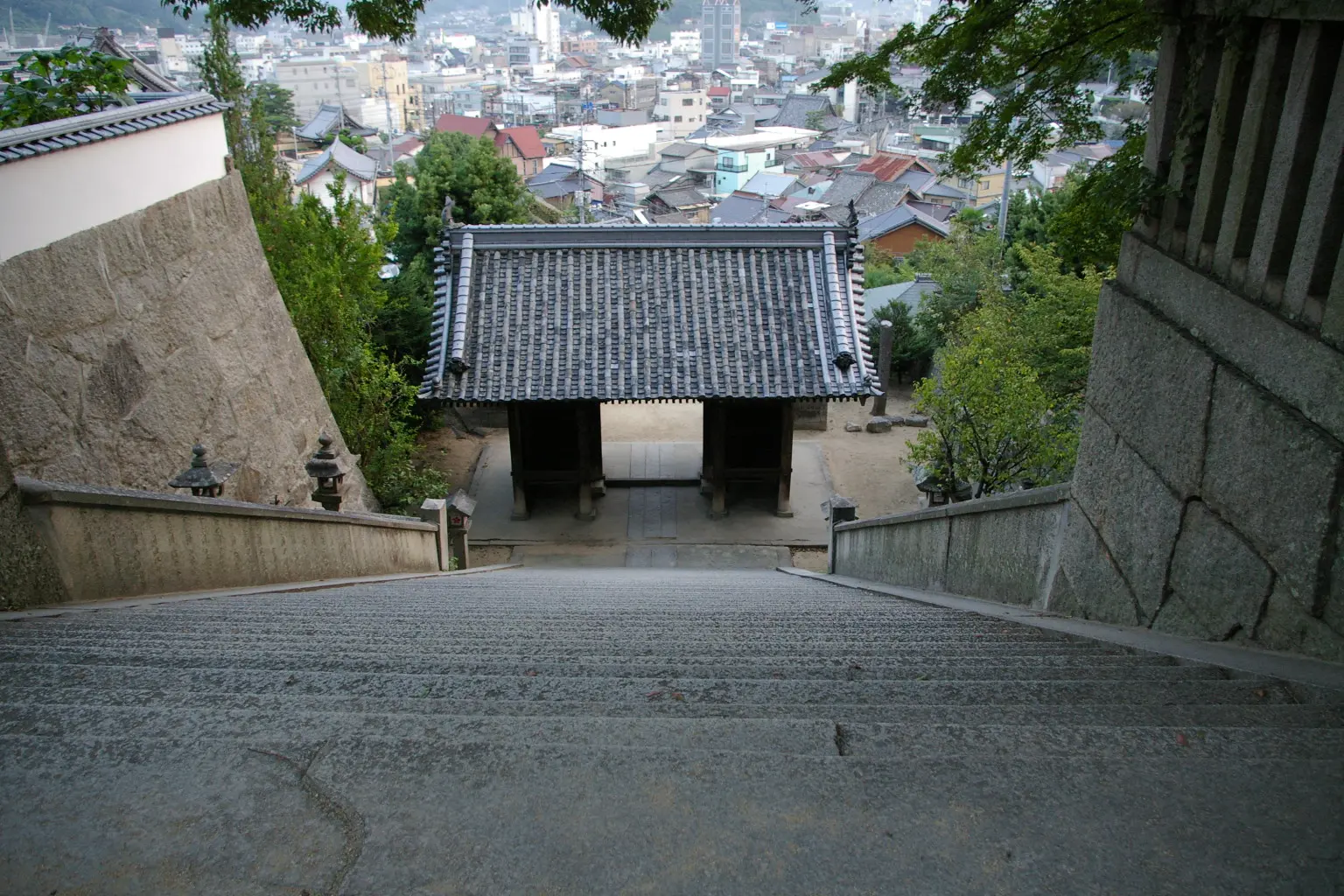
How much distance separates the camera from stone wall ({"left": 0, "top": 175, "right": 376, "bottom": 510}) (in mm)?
6676

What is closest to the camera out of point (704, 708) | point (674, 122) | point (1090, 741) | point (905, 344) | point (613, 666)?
point (1090, 741)

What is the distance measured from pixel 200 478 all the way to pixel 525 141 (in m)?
56.7

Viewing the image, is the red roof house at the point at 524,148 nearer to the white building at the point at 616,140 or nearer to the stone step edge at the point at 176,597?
the white building at the point at 616,140

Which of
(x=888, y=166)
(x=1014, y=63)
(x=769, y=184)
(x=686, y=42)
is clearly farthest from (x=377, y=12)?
(x=686, y=42)

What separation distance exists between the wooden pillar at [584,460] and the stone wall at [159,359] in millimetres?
3137

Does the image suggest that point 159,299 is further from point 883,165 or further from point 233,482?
point 883,165

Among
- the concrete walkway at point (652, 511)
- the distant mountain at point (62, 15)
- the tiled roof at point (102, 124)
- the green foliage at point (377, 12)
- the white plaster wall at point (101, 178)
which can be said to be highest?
the distant mountain at point (62, 15)

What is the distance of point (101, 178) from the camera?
7.94 m

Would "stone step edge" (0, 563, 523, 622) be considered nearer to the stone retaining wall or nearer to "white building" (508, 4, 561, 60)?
the stone retaining wall

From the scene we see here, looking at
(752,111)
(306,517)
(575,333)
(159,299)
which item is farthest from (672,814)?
(752,111)

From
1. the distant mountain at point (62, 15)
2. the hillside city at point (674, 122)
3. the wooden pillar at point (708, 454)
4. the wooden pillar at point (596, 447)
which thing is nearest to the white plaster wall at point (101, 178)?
the hillside city at point (674, 122)

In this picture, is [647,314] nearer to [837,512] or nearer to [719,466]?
[719,466]

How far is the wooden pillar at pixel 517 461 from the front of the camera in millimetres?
13672

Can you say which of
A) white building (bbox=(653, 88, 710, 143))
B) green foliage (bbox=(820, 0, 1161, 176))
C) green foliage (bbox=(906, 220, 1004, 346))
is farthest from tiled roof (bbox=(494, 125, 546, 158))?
green foliage (bbox=(820, 0, 1161, 176))
